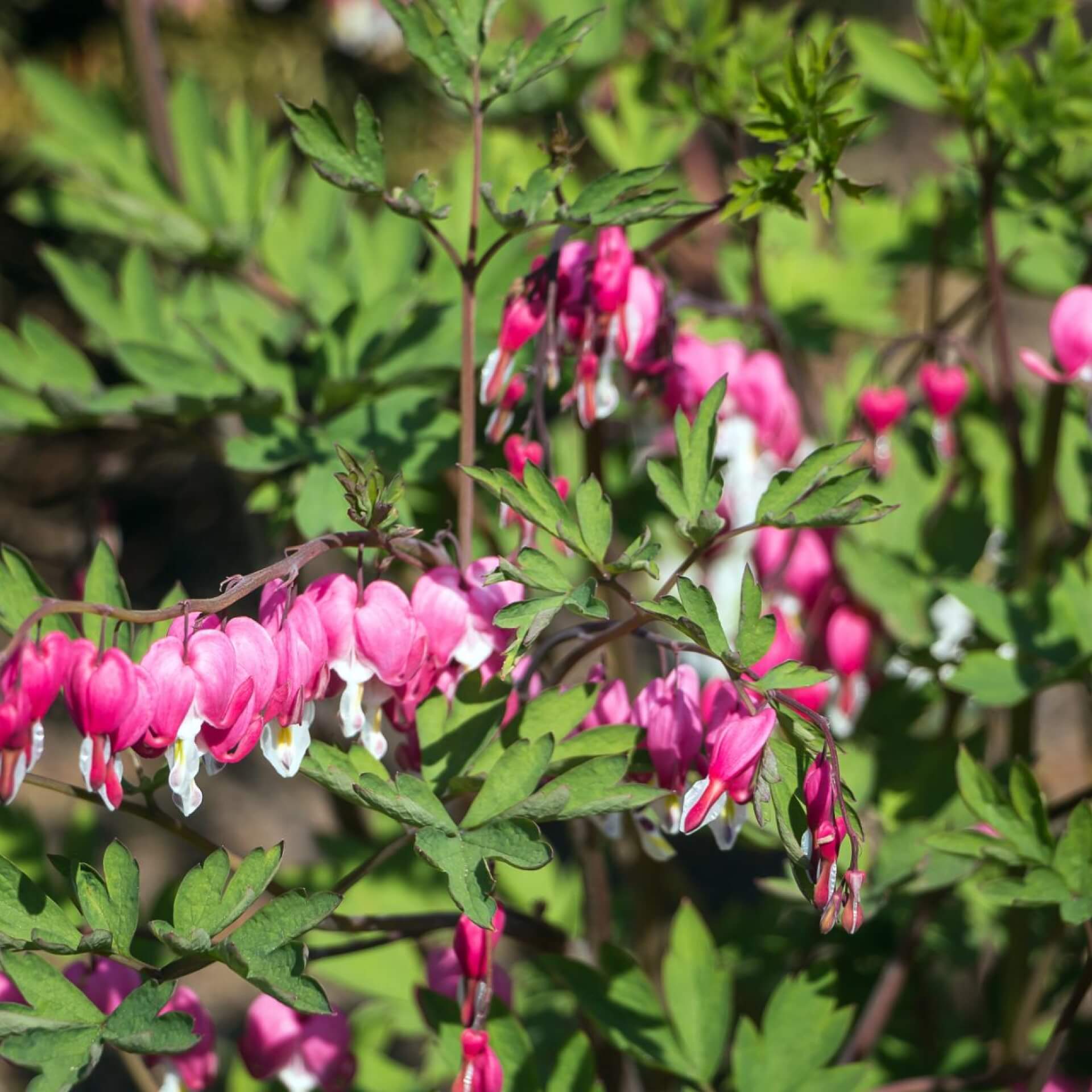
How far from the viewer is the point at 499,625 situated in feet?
2.60

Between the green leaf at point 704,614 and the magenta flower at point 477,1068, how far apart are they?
1.07ft

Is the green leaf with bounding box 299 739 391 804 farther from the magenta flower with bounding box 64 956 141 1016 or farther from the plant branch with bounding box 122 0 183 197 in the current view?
the plant branch with bounding box 122 0 183 197

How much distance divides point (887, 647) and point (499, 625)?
81 cm

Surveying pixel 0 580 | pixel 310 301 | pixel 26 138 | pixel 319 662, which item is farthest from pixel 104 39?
pixel 319 662

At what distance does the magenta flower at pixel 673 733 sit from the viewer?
2.96 ft

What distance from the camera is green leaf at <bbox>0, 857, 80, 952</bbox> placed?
825mm

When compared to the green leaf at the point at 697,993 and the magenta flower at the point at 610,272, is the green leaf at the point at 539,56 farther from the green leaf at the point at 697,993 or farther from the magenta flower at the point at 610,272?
the green leaf at the point at 697,993

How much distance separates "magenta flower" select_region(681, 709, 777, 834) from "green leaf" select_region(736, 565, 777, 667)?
0.04 metres

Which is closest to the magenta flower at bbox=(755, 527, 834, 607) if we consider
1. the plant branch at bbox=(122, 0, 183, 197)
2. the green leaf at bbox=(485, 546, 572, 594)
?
the green leaf at bbox=(485, 546, 572, 594)

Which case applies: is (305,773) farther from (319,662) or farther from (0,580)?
(0,580)

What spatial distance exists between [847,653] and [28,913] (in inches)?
30.2

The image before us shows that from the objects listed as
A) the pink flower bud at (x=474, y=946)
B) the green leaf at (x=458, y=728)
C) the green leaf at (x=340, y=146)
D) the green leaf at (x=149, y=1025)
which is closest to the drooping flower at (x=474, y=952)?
the pink flower bud at (x=474, y=946)

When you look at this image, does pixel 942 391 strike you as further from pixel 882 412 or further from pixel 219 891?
pixel 219 891

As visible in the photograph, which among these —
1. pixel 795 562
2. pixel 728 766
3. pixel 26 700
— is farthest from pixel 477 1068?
pixel 795 562
